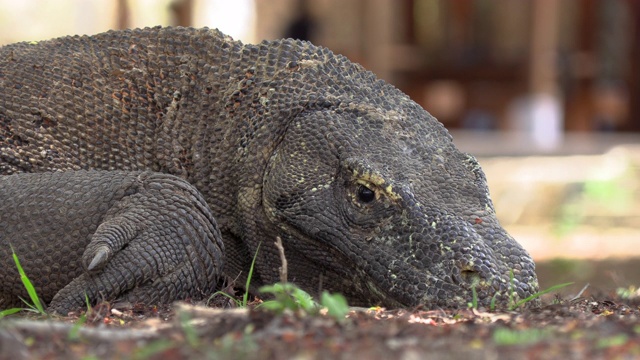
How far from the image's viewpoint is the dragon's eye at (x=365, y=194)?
13.1 feet

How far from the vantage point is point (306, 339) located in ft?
8.87

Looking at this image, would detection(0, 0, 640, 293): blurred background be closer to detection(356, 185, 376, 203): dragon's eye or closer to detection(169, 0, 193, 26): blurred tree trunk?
detection(169, 0, 193, 26): blurred tree trunk

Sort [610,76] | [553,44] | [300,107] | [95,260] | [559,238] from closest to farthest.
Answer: [95,260]
[300,107]
[559,238]
[553,44]
[610,76]

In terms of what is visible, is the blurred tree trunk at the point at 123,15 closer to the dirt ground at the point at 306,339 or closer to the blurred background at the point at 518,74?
the blurred background at the point at 518,74

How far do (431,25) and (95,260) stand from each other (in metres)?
15.8

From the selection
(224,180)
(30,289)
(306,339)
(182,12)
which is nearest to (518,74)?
(182,12)

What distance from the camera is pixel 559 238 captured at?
1052cm

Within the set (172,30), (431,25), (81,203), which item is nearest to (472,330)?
(81,203)

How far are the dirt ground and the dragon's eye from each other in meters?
0.91

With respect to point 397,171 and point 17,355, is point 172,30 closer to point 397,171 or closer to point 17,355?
point 397,171

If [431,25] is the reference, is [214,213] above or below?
below

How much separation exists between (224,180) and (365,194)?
766 millimetres

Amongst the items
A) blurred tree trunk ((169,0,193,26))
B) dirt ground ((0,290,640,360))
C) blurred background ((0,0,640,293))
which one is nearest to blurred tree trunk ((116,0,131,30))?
blurred background ((0,0,640,293))

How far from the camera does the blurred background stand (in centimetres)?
1141
